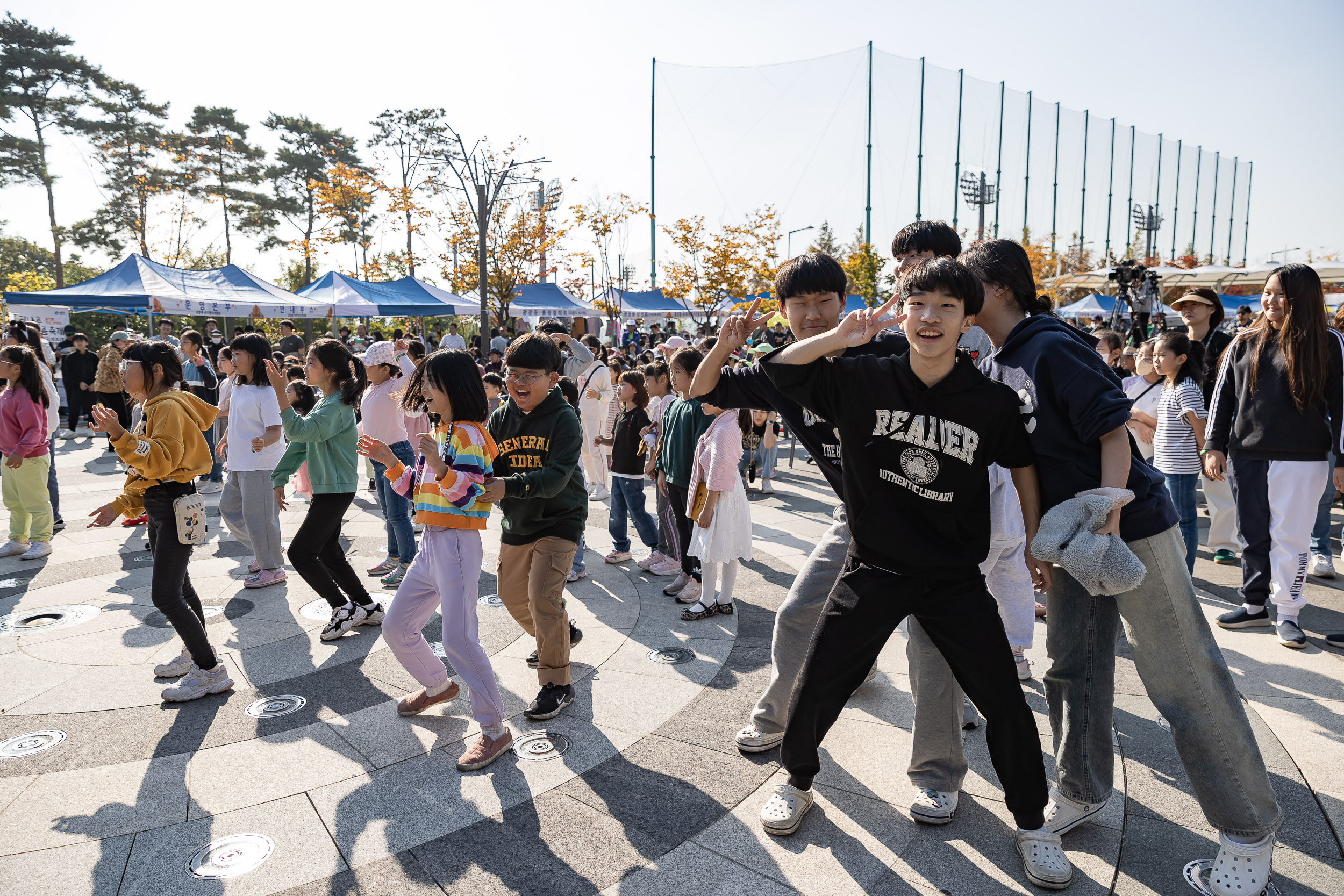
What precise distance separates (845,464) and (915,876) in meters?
1.40

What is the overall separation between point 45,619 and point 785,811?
17.1 feet

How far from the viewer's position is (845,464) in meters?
2.58

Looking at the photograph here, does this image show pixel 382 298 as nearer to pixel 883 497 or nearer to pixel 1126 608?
pixel 883 497

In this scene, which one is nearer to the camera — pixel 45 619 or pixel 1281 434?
pixel 1281 434

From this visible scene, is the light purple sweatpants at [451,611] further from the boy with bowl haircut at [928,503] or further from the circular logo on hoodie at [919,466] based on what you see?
the circular logo on hoodie at [919,466]

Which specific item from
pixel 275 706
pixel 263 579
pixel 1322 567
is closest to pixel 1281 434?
pixel 1322 567

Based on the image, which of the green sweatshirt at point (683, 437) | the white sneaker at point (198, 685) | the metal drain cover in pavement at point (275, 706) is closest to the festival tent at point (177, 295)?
the white sneaker at point (198, 685)

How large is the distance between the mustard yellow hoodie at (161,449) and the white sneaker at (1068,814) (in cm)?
418

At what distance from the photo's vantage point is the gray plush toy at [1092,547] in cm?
225

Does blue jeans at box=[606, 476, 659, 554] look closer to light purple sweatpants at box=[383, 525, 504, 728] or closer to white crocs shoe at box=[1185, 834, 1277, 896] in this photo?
light purple sweatpants at box=[383, 525, 504, 728]

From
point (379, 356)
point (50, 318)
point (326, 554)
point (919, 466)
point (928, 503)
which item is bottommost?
point (326, 554)

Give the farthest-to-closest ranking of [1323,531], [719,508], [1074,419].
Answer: [1323,531] → [719,508] → [1074,419]

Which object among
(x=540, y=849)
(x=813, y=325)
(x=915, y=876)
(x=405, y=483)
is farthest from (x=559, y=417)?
(x=915, y=876)

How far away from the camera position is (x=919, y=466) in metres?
2.38
